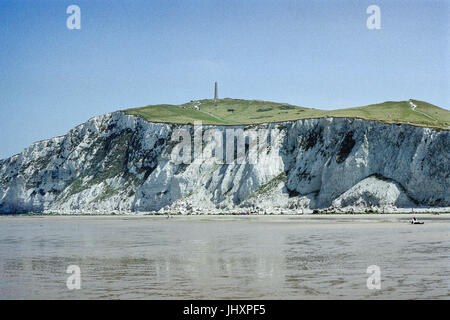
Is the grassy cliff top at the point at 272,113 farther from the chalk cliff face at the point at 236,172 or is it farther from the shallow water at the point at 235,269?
the shallow water at the point at 235,269

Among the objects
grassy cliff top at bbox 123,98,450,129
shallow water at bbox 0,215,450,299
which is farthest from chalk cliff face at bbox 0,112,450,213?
shallow water at bbox 0,215,450,299

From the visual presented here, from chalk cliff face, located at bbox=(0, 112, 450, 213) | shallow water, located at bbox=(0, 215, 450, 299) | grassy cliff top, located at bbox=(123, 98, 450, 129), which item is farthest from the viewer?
grassy cliff top, located at bbox=(123, 98, 450, 129)

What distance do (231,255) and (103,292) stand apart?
445 inches

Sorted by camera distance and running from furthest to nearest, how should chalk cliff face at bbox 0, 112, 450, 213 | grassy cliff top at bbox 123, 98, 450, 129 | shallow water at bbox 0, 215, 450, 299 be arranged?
grassy cliff top at bbox 123, 98, 450, 129 → chalk cliff face at bbox 0, 112, 450, 213 → shallow water at bbox 0, 215, 450, 299

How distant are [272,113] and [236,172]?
4857 cm

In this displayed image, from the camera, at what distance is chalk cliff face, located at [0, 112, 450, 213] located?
83750 millimetres

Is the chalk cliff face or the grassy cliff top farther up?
the grassy cliff top

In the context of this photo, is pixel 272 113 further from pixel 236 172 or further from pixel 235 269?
pixel 235 269

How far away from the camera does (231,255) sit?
28078 mm

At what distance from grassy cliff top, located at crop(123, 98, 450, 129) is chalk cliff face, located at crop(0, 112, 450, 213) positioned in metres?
5.49

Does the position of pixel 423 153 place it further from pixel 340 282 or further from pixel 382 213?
pixel 340 282

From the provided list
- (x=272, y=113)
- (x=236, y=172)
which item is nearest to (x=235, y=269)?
(x=236, y=172)

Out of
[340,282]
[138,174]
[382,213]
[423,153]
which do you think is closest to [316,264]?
[340,282]

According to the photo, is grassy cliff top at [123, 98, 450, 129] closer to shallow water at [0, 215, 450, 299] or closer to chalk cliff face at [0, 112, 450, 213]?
chalk cliff face at [0, 112, 450, 213]
